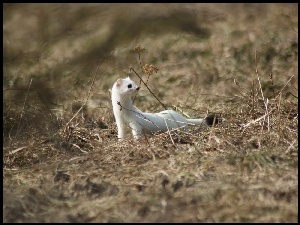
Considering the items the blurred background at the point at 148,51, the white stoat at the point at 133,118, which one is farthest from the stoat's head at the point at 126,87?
the blurred background at the point at 148,51

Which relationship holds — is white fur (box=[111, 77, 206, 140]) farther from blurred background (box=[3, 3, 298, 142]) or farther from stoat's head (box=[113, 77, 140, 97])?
blurred background (box=[3, 3, 298, 142])

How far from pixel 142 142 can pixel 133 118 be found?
0.55m

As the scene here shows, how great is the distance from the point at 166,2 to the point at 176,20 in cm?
46

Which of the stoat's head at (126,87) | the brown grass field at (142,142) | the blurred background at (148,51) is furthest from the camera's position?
the stoat's head at (126,87)

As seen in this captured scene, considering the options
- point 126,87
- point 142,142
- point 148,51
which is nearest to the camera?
point 142,142

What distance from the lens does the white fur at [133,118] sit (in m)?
5.36

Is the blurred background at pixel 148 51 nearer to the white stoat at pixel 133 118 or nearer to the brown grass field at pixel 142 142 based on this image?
the brown grass field at pixel 142 142

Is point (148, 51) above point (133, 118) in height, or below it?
below

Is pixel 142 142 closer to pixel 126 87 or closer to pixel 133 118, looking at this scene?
pixel 133 118

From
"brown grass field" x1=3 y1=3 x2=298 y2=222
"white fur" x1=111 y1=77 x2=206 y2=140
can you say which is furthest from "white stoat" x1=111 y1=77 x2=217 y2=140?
"brown grass field" x1=3 y1=3 x2=298 y2=222

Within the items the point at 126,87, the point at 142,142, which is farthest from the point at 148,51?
the point at 142,142

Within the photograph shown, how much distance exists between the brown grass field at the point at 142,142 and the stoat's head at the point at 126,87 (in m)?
0.28

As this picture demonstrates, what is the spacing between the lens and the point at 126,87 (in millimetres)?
5379

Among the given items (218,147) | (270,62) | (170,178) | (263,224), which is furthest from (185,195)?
(270,62)
